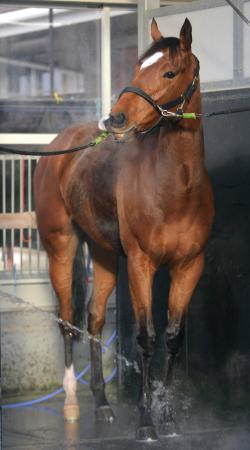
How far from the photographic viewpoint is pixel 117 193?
231 inches

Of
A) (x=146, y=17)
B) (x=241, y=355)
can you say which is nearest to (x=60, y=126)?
(x=146, y=17)

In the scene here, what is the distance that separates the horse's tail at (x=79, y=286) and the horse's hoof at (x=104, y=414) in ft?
1.97

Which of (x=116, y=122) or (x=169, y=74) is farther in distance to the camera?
(x=169, y=74)

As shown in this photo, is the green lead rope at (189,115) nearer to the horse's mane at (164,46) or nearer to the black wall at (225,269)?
the horse's mane at (164,46)

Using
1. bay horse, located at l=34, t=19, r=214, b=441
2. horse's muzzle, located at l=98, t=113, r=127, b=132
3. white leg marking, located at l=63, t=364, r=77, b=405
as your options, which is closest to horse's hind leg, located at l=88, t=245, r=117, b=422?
bay horse, located at l=34, t=19, r=214, b=441

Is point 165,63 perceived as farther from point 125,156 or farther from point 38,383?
point 38,383

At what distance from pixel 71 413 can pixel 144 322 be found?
1.16m

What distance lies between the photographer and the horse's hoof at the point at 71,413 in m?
6.54

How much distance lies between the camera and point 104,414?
21.3 ft

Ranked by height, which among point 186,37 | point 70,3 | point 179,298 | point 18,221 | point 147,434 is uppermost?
point 70,3

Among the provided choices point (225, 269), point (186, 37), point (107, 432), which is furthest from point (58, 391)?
point (186, 37)

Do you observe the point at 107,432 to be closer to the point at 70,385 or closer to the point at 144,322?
the point at 70,385

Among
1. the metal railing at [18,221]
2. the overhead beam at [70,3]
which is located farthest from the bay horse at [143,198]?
the overhead beam at [70,3]

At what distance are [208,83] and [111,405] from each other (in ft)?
7.28
